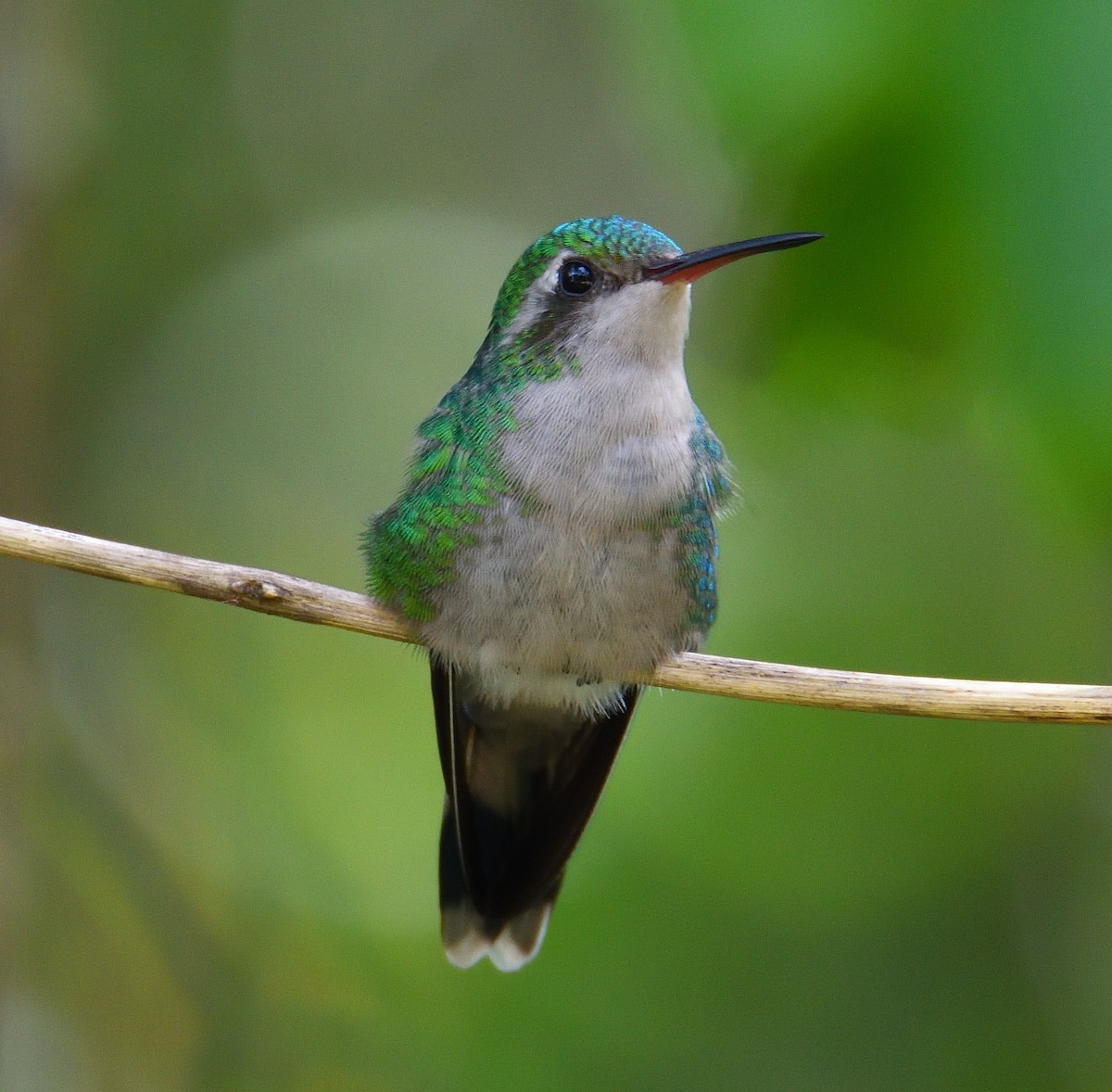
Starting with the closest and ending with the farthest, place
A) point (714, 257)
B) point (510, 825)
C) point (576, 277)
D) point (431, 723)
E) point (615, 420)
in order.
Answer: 1. point (714, 257)
2. point (615, 420)
3. point (576, 277)
4. point (510, 825)
5. point (431, 723)

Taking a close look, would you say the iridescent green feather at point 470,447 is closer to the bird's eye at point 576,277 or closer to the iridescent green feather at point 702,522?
the bird's eye at point 576,277

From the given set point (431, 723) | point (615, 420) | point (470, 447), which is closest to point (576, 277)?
point (615, 420)

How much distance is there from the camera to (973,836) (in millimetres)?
5258

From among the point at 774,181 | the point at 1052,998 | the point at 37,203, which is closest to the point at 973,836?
the point at 1052,998

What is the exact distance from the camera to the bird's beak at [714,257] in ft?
9.05

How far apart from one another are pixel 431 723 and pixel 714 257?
3132 millimetres

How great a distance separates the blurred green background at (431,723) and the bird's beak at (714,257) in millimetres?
71

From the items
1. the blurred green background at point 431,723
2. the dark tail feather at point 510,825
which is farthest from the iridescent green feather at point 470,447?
the dark tail feather at point 510,825

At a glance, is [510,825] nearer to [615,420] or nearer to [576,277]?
[615,420]

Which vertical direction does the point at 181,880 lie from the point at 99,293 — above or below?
below

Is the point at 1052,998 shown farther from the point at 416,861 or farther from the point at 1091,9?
the point at 1091,9

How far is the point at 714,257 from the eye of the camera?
310cm

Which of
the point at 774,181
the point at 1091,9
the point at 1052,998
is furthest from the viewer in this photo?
the point at 1052,998

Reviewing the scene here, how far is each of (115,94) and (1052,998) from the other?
623 centimetres
